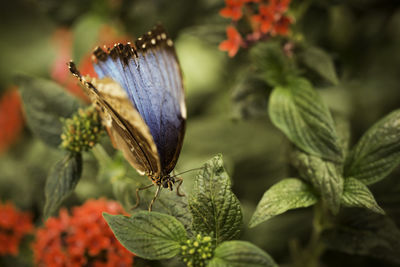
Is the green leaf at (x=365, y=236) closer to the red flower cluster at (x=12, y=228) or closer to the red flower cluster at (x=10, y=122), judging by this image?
the red flower cluster at (x=12, y=228)

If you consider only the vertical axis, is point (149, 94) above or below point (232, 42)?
below

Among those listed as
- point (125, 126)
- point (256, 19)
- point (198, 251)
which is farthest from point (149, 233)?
point (256, 19)

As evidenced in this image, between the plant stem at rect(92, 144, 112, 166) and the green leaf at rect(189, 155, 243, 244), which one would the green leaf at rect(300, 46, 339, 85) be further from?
the plant stem at rect(92, 144, 112, 166)

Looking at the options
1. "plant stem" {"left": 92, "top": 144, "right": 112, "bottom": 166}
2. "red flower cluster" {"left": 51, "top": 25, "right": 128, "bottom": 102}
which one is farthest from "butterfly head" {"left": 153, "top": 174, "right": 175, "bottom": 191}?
"red flower cluster" {"left": 51, "top": 25, "right": 128, "bottom": 102}

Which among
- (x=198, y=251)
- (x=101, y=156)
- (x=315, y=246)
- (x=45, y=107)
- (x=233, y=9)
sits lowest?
(x=315, y=246)

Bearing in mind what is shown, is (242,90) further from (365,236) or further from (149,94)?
A: (365,236)

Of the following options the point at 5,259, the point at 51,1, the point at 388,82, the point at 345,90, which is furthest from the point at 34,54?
the point at 388,82

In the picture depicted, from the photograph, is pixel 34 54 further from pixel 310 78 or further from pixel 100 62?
pixel 310 78
